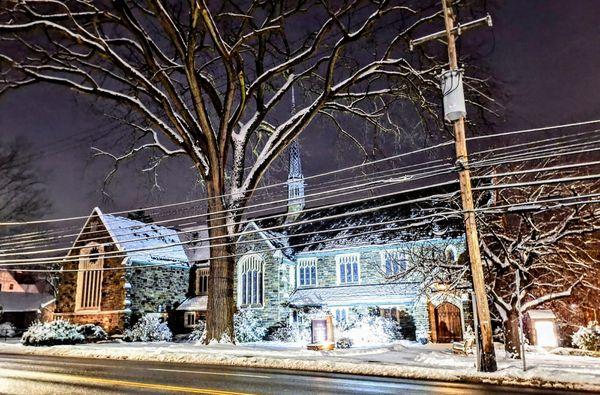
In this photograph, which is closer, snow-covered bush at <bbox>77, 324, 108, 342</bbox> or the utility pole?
the utility pole

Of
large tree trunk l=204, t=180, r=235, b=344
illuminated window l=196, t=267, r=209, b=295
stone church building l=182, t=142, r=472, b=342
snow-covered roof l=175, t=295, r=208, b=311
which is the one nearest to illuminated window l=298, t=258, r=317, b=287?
stone church building l=182, t=142, r=472, b=342

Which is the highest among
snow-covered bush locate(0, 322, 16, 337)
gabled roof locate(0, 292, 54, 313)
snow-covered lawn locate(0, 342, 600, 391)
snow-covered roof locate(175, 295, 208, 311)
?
gabled roof locate(0, 292, 54, 313)

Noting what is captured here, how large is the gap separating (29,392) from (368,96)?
16947mm

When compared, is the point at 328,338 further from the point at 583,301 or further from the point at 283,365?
the point at 583,301

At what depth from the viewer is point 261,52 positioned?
19797mm

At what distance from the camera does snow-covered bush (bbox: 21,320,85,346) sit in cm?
2394

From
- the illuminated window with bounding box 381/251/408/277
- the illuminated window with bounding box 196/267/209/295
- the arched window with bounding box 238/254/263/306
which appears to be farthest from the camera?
the illuminated window with bounding box 196/267/209/295

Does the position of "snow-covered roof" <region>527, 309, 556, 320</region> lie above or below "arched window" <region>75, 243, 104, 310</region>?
below

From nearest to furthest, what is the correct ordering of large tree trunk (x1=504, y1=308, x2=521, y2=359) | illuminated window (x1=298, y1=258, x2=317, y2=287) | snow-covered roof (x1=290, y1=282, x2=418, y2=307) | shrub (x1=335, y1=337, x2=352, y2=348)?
large tree trunk (x1=504, y1=308, x2=521, y2=359) < shrub (x1=335, y1=337, x2=352, y2=348) < snow-covered roof (x1=290, y1=282, x2=418, y2=307) < illuminated window (x1=298, y1=258, x2=317, y2=287)

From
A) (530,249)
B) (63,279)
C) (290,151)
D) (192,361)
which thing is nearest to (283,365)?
(192,361)

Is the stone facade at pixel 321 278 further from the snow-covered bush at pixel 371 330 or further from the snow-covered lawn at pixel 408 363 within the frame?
the snow-covered lawn at pixel 408 363

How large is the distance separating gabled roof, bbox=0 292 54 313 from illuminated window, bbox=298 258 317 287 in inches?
1297

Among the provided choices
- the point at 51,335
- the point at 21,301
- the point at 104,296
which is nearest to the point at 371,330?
the point at 51,335

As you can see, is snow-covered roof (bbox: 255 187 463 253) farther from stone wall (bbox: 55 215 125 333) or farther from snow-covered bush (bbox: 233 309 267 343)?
stone wall (bbox: 55 215 125 333)
